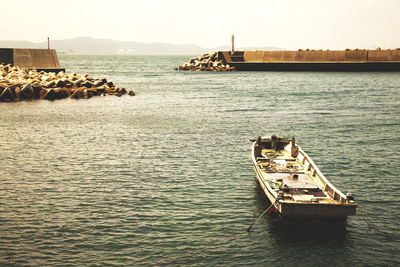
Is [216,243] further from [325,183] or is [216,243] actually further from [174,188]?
[174,188]

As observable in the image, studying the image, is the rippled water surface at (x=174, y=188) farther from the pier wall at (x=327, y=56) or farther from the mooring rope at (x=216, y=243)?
the pier wall at (x=327, y=56)

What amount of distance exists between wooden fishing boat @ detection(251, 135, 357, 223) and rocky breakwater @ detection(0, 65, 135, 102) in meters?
36.8

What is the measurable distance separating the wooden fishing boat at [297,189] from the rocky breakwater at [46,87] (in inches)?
1449

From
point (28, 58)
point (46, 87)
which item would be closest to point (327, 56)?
point (28, 58)

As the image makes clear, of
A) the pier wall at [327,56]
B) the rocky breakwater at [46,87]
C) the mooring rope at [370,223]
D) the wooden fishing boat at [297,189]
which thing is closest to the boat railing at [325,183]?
the wooden fishing boat at [297,189]

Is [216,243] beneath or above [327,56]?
beneath

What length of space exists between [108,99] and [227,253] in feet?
136

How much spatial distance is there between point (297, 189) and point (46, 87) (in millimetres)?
44077

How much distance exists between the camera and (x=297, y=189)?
50.9 ft

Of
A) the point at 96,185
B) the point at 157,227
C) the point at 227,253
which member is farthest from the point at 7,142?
the point at 227,253

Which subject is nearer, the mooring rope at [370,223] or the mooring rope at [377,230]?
the mooring rope at [377,230]

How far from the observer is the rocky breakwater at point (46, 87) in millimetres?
49625

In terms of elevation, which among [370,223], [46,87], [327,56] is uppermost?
[327,56]

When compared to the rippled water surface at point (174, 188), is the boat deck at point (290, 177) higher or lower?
higher
